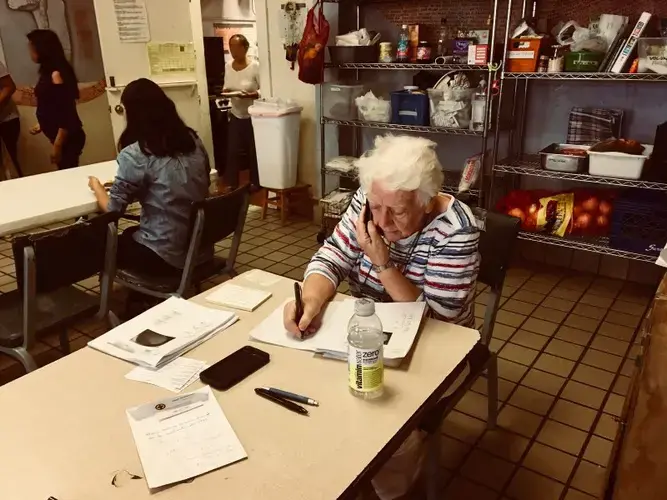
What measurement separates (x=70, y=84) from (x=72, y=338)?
2.69 m

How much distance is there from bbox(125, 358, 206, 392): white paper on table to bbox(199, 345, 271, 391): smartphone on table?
0.03 m

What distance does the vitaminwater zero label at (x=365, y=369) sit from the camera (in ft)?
3.72

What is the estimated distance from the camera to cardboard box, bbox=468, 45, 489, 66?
313cm

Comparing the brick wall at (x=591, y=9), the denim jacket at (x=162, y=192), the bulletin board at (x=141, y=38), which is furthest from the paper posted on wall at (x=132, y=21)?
the brick wall at (x=591, y=9)

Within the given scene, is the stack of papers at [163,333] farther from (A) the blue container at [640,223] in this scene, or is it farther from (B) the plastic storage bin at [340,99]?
(B) the plastic storage bin at [340,99]

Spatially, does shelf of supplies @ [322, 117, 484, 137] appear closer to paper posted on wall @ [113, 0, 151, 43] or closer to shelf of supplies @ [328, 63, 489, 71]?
shelf of supplies @ [328, 63, 489, 71]

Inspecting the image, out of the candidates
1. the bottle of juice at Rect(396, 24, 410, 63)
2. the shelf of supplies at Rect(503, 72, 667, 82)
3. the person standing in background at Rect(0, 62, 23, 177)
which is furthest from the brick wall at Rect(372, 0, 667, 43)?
the person standing in background at Rect(0, 62, 23, 177)

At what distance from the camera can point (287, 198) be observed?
14.6ft

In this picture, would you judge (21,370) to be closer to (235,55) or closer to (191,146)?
(191,146)

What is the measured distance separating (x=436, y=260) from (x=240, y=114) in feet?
12.1

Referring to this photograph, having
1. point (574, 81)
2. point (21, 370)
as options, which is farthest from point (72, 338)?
point (574, 81)

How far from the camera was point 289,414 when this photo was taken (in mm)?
1132

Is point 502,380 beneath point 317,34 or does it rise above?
beneath

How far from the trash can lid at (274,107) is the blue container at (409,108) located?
0.89 metres
